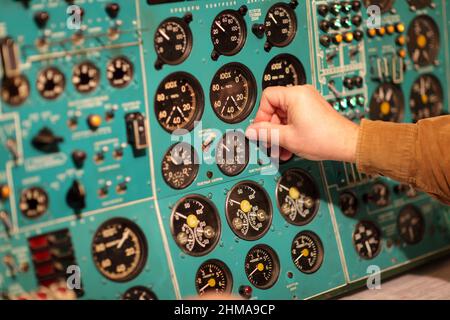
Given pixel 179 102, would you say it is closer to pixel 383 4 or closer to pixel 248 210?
pixel 248 210

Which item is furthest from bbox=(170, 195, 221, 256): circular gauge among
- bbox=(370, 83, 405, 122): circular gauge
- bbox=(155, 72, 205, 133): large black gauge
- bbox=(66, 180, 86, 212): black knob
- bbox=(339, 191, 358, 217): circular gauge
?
bbox=(370, 83, 405, 122): circular gauge

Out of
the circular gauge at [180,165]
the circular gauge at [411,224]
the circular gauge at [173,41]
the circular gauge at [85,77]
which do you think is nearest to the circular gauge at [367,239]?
the circular gauge at [411,224]

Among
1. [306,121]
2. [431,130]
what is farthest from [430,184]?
[306,121]

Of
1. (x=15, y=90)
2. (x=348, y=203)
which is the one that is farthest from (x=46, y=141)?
(x=348, y=203)

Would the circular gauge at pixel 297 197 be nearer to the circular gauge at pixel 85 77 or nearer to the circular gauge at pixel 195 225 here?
the circular gauge at pixel 195 225

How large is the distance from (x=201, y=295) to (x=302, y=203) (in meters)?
0.79

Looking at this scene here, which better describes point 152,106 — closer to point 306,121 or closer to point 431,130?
point 306,121

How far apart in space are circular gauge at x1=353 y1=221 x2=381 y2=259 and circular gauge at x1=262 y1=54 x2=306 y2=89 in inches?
36.6

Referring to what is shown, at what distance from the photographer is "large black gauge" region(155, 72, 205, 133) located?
3.06 meters

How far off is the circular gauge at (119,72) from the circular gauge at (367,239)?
1638mm

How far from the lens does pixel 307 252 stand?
3.54 meters

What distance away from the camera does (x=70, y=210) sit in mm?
2811

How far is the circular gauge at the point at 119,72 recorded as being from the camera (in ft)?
9.43
